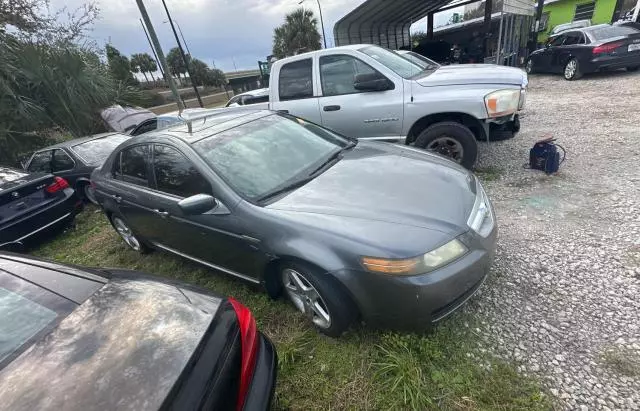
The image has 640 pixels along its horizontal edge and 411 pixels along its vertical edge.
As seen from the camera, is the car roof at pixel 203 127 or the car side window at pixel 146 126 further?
the car side window at pixel 146 126

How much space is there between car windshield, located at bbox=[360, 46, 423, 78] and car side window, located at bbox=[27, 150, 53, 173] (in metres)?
Answer: 6.32

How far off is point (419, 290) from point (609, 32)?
11.3 metres

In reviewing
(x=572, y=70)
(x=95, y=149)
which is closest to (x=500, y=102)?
(x=95, y=149)

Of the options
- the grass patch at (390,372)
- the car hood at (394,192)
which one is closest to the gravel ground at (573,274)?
the grass patch at (390,372)

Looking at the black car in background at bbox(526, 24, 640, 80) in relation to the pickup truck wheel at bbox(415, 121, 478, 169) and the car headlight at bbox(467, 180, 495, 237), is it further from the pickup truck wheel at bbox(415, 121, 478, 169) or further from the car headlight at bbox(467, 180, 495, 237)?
the car headlight at bbox(467, 180, 495, 237)

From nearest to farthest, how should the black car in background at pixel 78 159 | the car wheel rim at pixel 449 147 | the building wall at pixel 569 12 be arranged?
the car wheel rim at pixel 449 147 < the black car in background at pixel 78 159 < the building wall at pixel 569 12

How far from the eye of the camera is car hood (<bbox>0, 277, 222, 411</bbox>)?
109 centimetres

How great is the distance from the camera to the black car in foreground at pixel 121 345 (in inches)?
43.8

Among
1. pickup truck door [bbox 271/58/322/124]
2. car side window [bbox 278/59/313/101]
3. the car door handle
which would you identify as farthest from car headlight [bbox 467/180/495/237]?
car side window [bbox 278/59/313/101]

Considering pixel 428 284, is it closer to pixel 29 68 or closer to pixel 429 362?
pixel 429 362

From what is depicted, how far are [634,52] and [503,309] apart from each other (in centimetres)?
1039

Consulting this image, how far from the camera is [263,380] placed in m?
1.48

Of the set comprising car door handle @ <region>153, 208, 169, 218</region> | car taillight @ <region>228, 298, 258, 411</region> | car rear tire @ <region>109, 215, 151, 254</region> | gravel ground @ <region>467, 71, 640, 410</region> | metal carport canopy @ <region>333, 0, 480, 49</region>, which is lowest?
gravel ground @ <region>467, 71, 640, 410</region>

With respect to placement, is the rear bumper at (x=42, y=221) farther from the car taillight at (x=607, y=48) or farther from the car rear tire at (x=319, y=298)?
the car taillight at (x=607, y=48)
